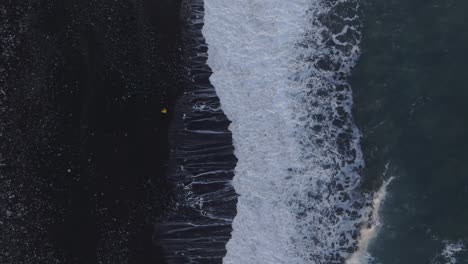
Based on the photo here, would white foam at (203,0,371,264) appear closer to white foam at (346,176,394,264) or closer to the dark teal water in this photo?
white foam at (346,176,394,264)

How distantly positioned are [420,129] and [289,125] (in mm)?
2813

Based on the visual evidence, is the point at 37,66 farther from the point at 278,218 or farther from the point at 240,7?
the point at 278,218

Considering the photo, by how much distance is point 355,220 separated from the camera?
10.9m

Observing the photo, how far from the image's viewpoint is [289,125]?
10930 mm

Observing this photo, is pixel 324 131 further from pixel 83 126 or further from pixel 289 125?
pixel 83 126

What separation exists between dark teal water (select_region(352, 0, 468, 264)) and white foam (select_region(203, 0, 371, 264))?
0.60m

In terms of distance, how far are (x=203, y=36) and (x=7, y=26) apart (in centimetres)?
422

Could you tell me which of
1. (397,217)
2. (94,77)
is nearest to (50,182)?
(94,77)

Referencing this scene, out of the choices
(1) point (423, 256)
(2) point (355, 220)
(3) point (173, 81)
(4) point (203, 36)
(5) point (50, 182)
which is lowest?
(1) point (423, 256)

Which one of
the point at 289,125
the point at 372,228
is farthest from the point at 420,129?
the point at 289,125

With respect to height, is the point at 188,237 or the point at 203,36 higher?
the point at 203,36

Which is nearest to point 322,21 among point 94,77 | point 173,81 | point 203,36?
point 203,36

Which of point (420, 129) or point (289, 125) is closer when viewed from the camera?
point (420, 129)

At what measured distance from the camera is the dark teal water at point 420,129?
10.6 metres
